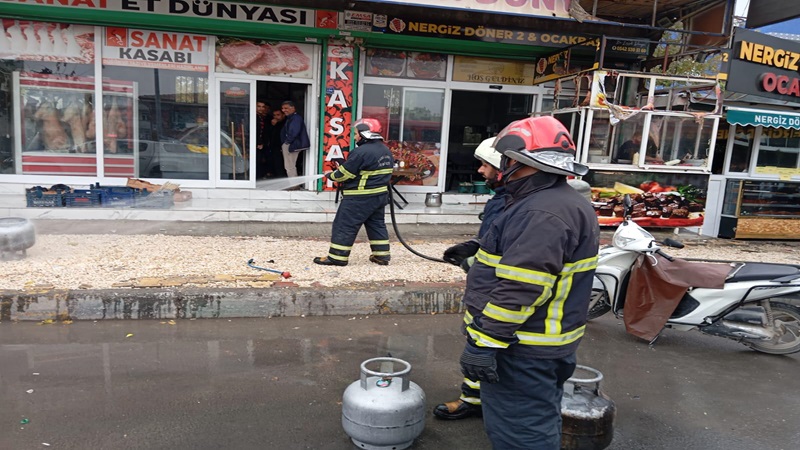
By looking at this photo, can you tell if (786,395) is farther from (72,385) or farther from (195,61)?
(195,61)

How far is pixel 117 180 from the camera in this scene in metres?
10.5

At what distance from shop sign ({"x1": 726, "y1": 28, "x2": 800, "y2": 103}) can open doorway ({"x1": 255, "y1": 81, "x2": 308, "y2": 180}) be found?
8.22m

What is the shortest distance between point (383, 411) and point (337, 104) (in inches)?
332

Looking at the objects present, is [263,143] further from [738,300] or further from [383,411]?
[383,411]

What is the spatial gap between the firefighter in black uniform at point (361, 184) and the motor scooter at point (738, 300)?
8.48ft

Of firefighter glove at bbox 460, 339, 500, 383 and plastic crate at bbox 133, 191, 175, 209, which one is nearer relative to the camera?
firefighter glove at bbox 460, 339, 500, 383

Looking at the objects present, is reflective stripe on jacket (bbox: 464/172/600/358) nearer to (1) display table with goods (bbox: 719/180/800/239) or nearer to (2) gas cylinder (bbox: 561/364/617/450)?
(2) gas cylinder (bbox: 561/364/617/450)

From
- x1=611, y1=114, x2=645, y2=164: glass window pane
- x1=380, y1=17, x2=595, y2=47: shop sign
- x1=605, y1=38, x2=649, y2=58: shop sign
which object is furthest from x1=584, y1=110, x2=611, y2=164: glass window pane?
x1=380, y1=17, x2=595, y2=47: shop sign

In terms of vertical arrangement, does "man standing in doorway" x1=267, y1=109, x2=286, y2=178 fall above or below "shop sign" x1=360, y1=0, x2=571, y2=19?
below

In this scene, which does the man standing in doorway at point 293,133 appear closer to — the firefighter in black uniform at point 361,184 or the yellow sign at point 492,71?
the yellow sign at point 492,71

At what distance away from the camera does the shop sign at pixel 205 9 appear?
31.4 feet

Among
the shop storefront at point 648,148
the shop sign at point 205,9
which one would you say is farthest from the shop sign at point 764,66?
the shop sign at point 205,9

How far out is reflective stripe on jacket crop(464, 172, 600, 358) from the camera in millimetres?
2365

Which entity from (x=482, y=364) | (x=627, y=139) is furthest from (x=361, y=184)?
(x=627, y=139)
